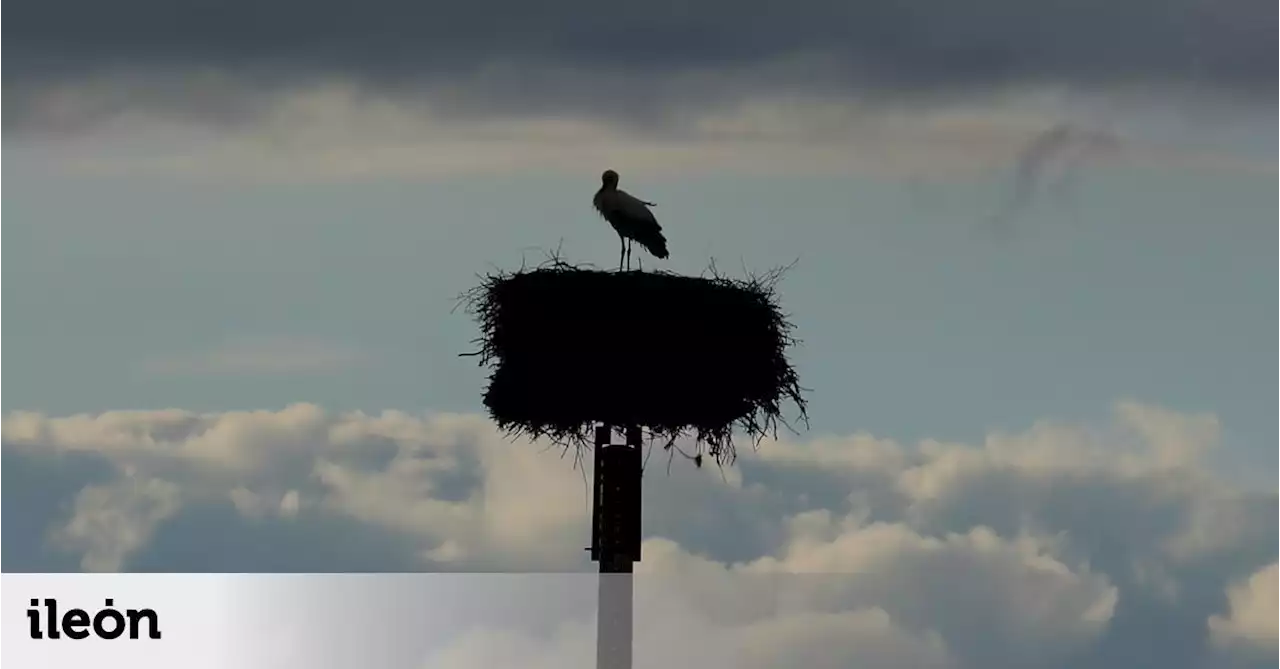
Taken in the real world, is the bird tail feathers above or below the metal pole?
above

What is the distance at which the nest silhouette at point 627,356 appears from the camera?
1944 centimetres

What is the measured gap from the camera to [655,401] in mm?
19453

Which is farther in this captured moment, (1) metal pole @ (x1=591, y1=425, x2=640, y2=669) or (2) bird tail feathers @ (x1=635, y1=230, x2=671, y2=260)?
(2) bird tail feathers @ (x1=635, y1=230, x2=671, y2=260)

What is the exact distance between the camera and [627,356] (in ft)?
63.8

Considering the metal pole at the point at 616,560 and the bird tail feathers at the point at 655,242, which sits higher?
the bird tail feathers at the point at 655,242

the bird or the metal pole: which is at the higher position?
the bird

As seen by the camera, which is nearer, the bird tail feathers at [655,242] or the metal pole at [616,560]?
the metal pole at [616,560]

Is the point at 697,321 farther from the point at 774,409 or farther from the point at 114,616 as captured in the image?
the point at 114,616

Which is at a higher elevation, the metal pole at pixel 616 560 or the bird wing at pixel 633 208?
the bird wing at pixel 633 208

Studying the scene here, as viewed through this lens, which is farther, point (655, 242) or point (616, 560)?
point (655, 242)

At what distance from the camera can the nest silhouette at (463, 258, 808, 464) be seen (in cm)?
1944

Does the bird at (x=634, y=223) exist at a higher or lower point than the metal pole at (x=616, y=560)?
higher

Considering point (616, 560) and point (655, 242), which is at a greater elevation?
point (655, 242)

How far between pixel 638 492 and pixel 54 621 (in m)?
3.25
